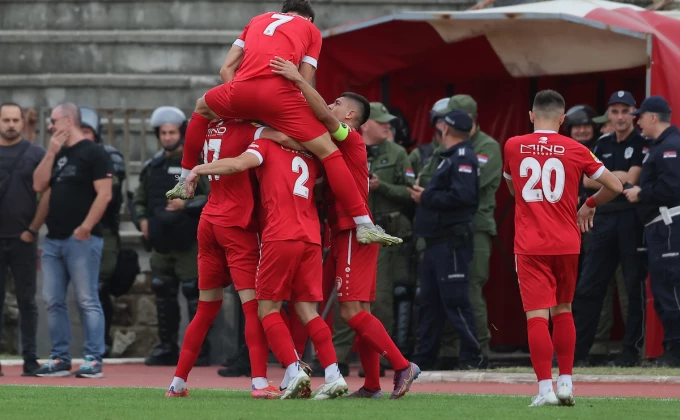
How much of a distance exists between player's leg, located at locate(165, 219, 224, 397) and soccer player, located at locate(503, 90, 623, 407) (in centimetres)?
194

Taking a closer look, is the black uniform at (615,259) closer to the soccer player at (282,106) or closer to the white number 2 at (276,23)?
the soccer player at (282,106)

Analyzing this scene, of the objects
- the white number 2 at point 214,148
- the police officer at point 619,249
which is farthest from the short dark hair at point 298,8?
the police officer at point 619,249

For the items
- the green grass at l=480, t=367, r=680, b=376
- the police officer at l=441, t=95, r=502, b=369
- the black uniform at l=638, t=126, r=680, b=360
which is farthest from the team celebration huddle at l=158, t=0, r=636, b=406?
the police officer at l=441, t=95, r=502, b=369

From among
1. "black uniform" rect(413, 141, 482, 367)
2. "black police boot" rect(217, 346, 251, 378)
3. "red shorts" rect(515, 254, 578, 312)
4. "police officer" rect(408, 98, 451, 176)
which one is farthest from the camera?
"police officer" rect(408, 98, 451, 176)

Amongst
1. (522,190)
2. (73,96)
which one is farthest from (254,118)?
(73,96)

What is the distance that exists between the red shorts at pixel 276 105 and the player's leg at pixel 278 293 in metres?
0.71

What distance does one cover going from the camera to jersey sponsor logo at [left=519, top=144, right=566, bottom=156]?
9.24 metres

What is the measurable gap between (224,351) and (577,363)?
3.59 meters

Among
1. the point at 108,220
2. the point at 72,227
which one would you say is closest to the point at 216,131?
the point at 72,227

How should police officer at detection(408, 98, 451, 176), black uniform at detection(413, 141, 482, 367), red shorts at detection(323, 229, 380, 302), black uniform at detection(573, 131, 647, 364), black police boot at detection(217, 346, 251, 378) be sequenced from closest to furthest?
red shorts at detection(323, 229, 380, 302) < black uniform at detection(413, 141, 482, 367) < black uniform at detection(573, 131, 647, 364) < black police boot at detection(217, 346, 251, 378) < police officer at detection(408, 98, 451, 176)

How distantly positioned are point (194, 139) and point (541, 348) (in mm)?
2640

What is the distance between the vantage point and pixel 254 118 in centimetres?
950

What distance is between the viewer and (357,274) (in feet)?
31.5

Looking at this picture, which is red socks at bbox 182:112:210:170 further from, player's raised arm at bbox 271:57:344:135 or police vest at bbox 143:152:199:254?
police vest at bbox 143:152:199:254
